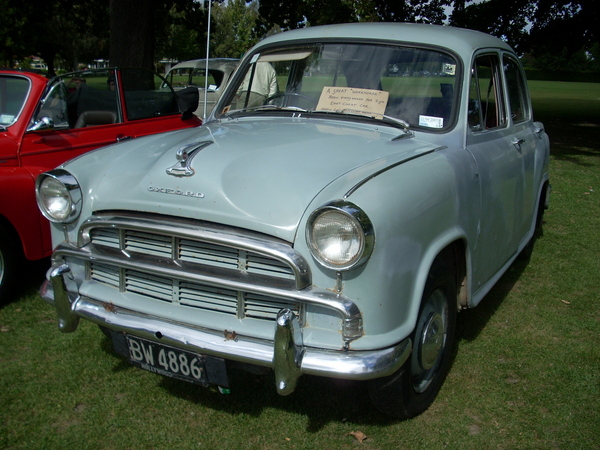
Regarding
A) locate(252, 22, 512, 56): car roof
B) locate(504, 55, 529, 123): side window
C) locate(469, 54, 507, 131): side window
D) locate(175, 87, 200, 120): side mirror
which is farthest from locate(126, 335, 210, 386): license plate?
locate(504, 55, 529, 123): side window

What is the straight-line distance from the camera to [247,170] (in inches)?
101

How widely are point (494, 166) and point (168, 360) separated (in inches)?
82.4

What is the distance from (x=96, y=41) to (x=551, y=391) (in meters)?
58.0

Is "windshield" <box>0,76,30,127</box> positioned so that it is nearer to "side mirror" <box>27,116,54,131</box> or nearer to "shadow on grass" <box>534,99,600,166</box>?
"side mirror" <box>27,116,54,131</box>

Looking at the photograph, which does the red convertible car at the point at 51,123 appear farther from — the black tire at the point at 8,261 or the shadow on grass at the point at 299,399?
the shadow on grass at the point at 299,399

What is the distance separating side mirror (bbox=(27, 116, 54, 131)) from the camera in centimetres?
446

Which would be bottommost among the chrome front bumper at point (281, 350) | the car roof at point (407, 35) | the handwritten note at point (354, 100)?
the chrome front bumper at point (281, 350)

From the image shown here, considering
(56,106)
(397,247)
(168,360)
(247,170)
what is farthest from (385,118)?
(56,106)

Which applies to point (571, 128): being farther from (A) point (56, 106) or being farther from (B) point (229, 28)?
(B) point (229, 28)

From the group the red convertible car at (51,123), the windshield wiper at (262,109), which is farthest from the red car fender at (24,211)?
the windshield wiper at (262,109)

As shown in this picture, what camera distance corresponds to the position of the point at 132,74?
543 centimetres

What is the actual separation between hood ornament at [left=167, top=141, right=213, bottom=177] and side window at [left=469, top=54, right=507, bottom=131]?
1.55 m

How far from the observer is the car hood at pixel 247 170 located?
2367 mm

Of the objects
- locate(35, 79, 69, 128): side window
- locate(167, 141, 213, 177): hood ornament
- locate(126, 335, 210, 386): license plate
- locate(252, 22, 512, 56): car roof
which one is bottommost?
locate(126, 335, 210, 386): license plate
